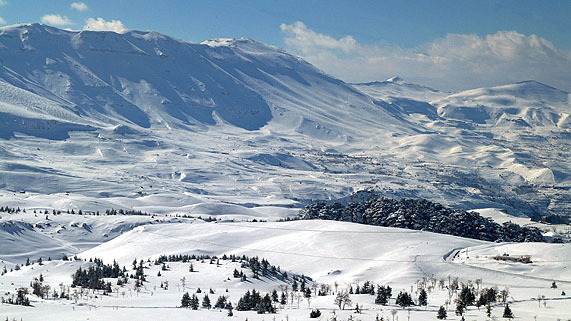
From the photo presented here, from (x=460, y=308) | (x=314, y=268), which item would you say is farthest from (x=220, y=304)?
(x=314, y=268)

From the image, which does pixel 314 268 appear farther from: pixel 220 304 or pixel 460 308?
pixel 460 308

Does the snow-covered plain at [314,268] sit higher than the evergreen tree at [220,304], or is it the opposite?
the snow-covered plain at [314,268]

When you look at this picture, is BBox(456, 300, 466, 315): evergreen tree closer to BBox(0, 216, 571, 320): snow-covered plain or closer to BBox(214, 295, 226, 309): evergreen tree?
BBox(0, 216, 571, 320): snow-covered plain

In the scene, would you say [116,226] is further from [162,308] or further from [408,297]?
[408,297]

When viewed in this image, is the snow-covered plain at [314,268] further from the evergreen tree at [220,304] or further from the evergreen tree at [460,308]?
the evergreen tree at [220,304]

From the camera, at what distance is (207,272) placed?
7094 centimetres

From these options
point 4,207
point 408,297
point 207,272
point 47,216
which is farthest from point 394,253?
point 4,207

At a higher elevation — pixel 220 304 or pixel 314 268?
pixel 314 268

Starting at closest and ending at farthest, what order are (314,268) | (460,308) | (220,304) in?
(460,308) → (220,304) → (314,268)

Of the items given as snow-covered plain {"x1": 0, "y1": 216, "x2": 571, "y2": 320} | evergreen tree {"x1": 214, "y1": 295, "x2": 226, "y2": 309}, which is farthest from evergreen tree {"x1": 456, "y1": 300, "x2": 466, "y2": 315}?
evergreen tree {"x1": 214, "y1": 295, "x2": 226, "y2": 309}

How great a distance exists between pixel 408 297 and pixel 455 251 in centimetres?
3727

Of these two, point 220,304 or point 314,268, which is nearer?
point 220,304

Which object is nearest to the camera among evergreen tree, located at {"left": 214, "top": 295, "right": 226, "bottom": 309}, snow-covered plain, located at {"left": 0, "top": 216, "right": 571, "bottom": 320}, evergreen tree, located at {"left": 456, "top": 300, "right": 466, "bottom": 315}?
evergreen tree, located at {"left": 456, "top": 300, "right": 466, "bottom": 315}

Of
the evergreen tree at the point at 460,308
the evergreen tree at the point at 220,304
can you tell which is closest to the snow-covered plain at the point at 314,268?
the evergreen tree at the point at 460,308
